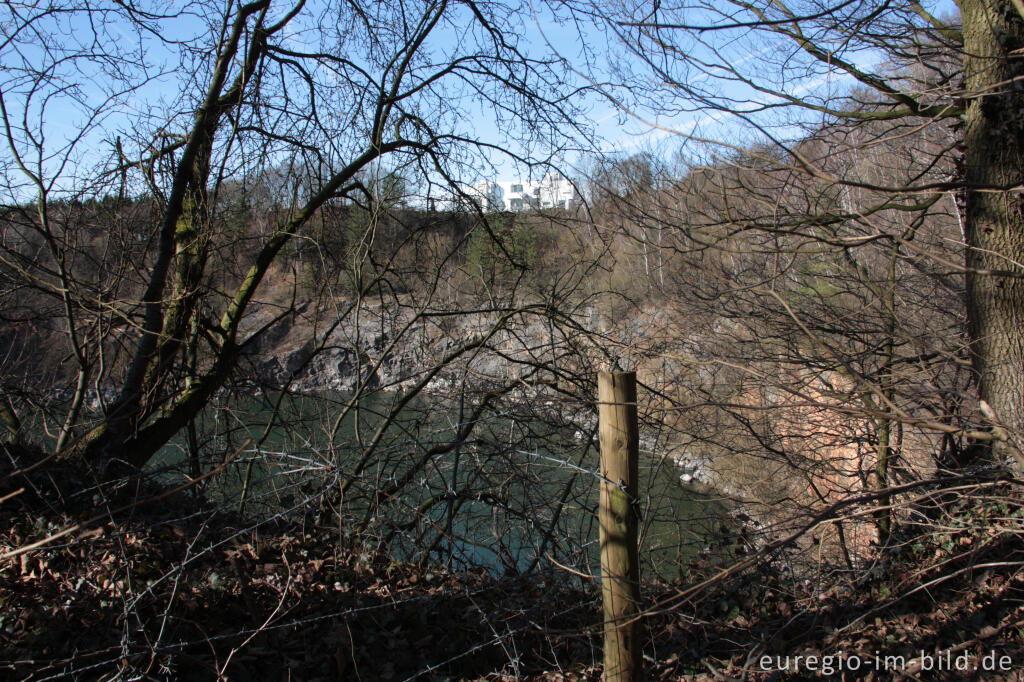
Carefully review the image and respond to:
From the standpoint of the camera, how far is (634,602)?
249 centimetres

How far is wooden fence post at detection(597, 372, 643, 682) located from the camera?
246 cm

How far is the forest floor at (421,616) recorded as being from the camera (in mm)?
3271

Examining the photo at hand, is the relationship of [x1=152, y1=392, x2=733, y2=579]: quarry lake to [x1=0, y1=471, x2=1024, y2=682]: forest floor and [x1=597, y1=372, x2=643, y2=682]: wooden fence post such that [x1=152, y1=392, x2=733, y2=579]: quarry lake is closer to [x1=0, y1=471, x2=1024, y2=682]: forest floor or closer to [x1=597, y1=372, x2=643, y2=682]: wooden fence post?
[x1=0, y1=471, x2=1024, y2=682]: forest floor

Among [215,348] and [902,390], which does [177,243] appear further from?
[902,390]

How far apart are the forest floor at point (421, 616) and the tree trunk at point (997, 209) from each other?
103 cm

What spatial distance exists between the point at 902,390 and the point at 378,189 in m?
4.98

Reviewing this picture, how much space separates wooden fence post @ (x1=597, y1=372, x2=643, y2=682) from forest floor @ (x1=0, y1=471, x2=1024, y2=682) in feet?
2.09

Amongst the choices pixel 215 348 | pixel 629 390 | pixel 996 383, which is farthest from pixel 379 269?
pixel 996 383

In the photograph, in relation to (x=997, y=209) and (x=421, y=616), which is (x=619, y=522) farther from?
(x=997, y=209)

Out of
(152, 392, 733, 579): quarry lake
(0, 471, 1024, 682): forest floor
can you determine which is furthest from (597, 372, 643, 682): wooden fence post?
(152, 392, 733, 579): quarry lake

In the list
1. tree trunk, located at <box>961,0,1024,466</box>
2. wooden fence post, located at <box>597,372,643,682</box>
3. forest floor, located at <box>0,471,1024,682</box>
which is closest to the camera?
wooden fence post, located at <box>597,372,643,682</box>

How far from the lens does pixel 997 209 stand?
465 centimetres

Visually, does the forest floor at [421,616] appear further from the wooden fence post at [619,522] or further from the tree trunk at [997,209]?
the tree trunk at [997,209]

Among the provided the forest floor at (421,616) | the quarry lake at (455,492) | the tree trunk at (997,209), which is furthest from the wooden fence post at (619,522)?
the tree trunk at (997,209)
